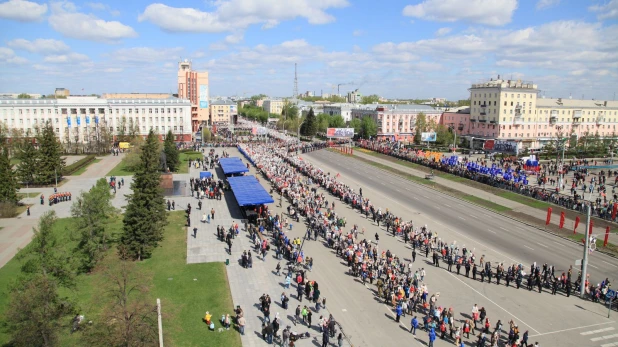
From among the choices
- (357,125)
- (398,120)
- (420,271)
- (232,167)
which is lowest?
(420,271)

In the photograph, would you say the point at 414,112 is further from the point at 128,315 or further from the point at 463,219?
the point at 128,315

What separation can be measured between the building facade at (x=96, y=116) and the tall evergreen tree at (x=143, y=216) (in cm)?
5929

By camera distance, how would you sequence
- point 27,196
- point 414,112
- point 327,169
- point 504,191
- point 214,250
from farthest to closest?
point 414,112
point 327,169
point 504,191
point 27,196
point 214,250

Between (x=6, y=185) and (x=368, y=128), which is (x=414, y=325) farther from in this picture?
(x=368, y=128)

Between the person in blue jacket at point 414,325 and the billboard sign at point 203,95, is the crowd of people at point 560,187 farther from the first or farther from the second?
the billboard sign at point 203,95

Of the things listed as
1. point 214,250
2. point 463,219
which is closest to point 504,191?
point 463,219

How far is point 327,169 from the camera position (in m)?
64.7

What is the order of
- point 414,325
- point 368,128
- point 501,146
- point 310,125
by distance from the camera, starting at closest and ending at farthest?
point 414,325 < point 501,146 < point 368,128 < point 310,125

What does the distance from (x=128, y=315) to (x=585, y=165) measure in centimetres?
7064

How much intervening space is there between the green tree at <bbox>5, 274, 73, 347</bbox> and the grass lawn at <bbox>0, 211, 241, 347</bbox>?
87 cm

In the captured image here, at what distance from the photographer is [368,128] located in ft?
338

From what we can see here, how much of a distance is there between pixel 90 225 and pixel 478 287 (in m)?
22.3

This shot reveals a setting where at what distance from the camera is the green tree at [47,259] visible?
63.6ft

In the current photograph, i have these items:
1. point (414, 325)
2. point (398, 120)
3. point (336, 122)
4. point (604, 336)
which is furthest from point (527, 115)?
point (414, 325)
